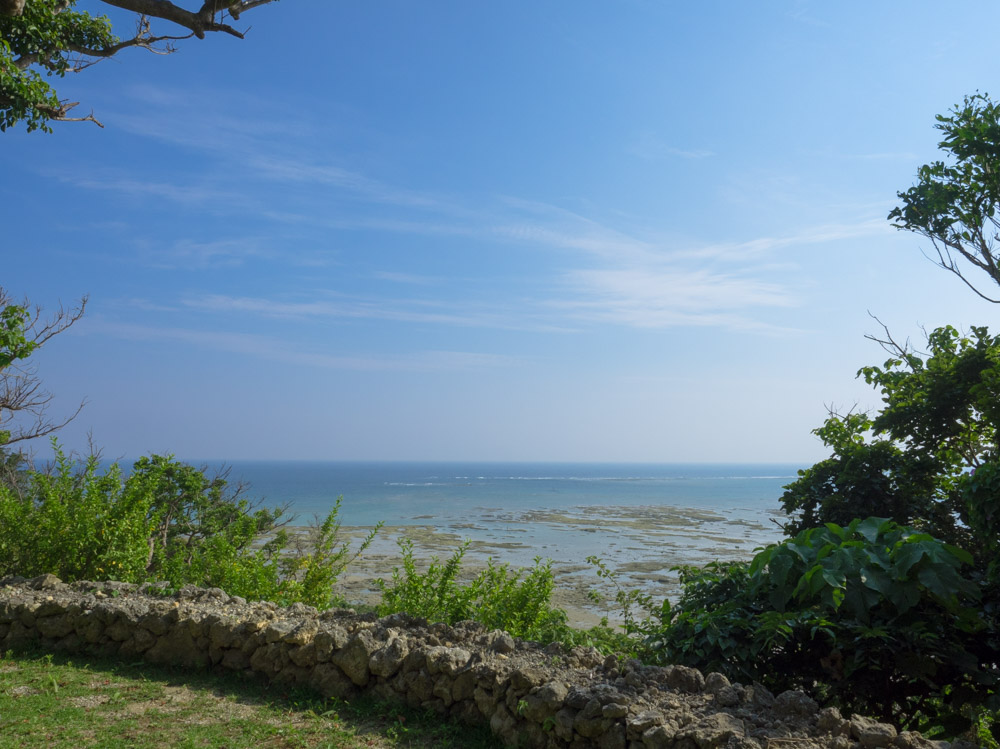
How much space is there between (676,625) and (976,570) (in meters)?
2.35

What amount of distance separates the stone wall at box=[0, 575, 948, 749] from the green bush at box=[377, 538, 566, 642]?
100 cm

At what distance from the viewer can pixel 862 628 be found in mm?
3576

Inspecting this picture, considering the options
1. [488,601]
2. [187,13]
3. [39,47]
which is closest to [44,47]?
[39,47]

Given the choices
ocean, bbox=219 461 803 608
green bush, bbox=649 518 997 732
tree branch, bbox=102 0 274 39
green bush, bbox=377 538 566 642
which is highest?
tree branch, bbox=102 0 274 39

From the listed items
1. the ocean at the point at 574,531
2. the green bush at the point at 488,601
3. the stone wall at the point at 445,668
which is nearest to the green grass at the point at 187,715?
the stone wall at the point at 445,668

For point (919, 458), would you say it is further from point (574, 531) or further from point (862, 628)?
point (574, 531)

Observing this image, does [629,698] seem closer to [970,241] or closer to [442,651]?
[442,651]

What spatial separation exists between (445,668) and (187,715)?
1864 mm

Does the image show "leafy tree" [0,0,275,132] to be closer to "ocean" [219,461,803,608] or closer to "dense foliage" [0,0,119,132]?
"dense foliage" [0,0,119,132]

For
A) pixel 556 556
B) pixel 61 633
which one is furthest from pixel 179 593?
pixel 556 556

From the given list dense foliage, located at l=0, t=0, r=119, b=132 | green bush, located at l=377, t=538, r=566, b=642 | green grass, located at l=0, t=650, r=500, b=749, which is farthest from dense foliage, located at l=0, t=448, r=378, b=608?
dense foliage, located at l=0, t=0, r=119, b=132

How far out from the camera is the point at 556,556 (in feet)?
84.4

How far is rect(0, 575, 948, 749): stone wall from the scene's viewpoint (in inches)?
134

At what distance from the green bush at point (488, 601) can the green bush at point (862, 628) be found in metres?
2.03
